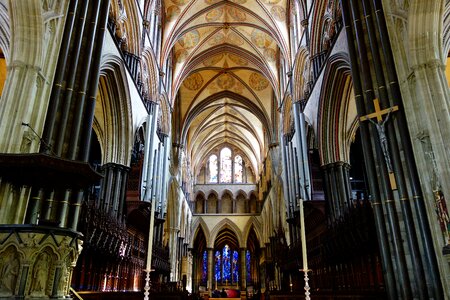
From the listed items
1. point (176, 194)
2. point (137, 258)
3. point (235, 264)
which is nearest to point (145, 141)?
point (137, 258)

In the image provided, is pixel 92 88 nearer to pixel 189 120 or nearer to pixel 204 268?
pixel 189 120

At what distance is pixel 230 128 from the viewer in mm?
31406

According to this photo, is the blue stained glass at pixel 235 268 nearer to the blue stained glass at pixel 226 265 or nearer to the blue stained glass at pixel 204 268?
the blue stained glass at pixel 226 265

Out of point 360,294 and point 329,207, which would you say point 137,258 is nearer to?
point 329,207

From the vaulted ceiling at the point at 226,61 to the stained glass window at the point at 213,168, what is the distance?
3571mm

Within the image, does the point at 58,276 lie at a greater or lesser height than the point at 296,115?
lesser

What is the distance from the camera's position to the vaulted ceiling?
17538 millimetres

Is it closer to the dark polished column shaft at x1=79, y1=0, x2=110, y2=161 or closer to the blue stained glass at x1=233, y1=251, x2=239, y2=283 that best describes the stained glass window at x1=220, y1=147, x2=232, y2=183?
the blue stained glass at x1=233, y1=251, x2=239, y2=283

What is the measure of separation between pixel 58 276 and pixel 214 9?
1712cm

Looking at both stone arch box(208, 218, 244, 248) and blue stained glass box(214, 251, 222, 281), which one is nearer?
stone arch box(208, 218, 244, 248)

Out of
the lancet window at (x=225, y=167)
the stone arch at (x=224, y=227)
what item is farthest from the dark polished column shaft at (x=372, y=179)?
the lancet window at (x=225, y=167)

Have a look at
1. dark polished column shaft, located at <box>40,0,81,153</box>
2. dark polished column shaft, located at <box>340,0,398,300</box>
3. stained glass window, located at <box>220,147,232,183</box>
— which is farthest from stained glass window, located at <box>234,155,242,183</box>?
dark polished column shaft, located at <box>40,0,81,153</box>

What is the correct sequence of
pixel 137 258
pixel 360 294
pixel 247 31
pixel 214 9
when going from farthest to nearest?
pixel 247 31, pixel 214 9, pixel 137 258, pixel 360 294

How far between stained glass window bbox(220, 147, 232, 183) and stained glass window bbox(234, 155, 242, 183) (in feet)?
1.94
